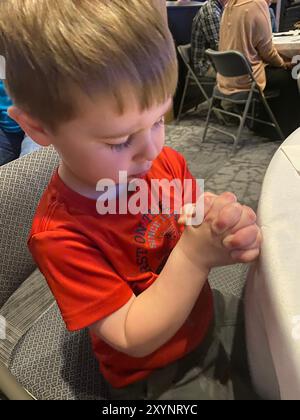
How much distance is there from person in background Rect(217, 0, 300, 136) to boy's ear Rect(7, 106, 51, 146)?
8.12ft

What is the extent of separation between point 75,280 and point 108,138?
0.19 m

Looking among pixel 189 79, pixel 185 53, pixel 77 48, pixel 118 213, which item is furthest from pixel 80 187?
pixel 189 79

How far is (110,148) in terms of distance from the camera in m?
0.43

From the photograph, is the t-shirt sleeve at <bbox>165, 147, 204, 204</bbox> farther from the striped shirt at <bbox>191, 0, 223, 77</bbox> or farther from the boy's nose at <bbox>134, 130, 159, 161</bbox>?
the striped shirt at <bbox>191, 0, 223, 77</bbox>

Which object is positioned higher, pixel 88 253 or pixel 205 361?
pixel 88 253

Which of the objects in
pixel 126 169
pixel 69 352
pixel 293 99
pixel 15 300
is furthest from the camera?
pixel 293 99

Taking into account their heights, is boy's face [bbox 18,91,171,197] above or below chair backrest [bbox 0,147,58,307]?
above

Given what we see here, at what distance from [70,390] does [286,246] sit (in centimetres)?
45

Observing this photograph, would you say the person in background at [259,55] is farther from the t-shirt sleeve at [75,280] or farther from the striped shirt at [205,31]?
the t-shirt sleeve at [75,280]

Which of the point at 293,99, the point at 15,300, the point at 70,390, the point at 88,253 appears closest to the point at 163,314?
the point at 88,253

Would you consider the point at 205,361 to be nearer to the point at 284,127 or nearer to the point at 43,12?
the point at 43,12

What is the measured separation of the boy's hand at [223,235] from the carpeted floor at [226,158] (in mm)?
1699

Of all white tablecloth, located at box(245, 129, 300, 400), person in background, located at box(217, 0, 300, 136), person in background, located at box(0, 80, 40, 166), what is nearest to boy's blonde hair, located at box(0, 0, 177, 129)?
white tablecloth, located at box(245, 129, 300, 400)

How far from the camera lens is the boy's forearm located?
0.47m
